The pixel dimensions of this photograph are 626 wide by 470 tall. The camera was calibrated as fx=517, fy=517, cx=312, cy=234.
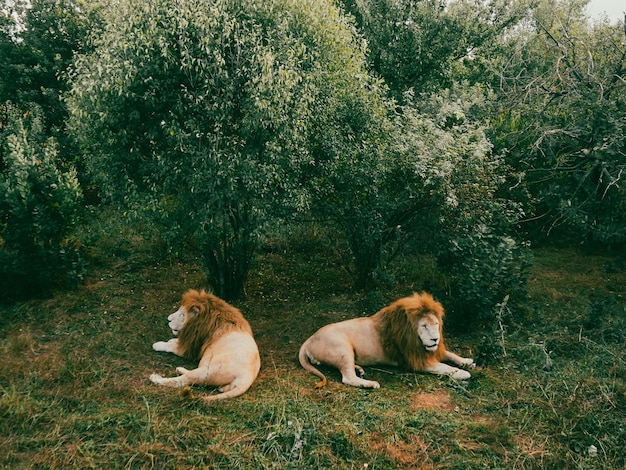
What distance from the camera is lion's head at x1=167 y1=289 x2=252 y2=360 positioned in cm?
568

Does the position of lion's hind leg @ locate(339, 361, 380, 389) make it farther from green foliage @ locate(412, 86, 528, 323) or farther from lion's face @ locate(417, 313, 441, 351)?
green foliage @ locate(412, 86, 528, 323)

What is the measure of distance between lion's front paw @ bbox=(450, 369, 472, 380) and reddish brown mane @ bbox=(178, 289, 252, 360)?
229 centimetres

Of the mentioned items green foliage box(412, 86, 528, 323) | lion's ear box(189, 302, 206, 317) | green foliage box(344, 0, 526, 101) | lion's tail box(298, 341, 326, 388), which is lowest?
lion's tail box(298, 341, 326, 388)

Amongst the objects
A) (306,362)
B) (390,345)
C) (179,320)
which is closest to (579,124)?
(390,345)

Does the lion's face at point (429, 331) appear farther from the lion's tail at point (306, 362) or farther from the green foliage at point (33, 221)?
the green foliage at point (33, 221)

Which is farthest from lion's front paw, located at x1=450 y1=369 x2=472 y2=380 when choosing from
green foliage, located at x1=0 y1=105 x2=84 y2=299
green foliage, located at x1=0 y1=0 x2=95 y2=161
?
green foliage, located at x1=0 y1=0 x2=95 y2=161

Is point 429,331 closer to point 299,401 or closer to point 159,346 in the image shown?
point 299,401

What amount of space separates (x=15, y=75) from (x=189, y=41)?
9412mm

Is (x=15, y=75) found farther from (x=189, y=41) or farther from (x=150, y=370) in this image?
(x=150, y=370)

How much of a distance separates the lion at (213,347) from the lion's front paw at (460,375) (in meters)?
2.07

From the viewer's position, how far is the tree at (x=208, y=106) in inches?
242

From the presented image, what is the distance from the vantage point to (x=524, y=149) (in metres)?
10.4

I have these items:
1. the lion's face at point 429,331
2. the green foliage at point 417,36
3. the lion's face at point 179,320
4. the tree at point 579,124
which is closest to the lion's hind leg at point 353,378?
the lion's face at point 429,331

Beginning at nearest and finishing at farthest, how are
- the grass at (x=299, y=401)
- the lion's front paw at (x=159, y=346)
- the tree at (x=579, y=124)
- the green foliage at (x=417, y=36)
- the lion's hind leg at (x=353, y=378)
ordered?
the grass at (x=299, y=401), the lion's hind leg at (x=353, y=378), the lion's front paw at (x=159, y=346), the tree at (x=579, y=124), the green foliage at (x=417, y=36)
